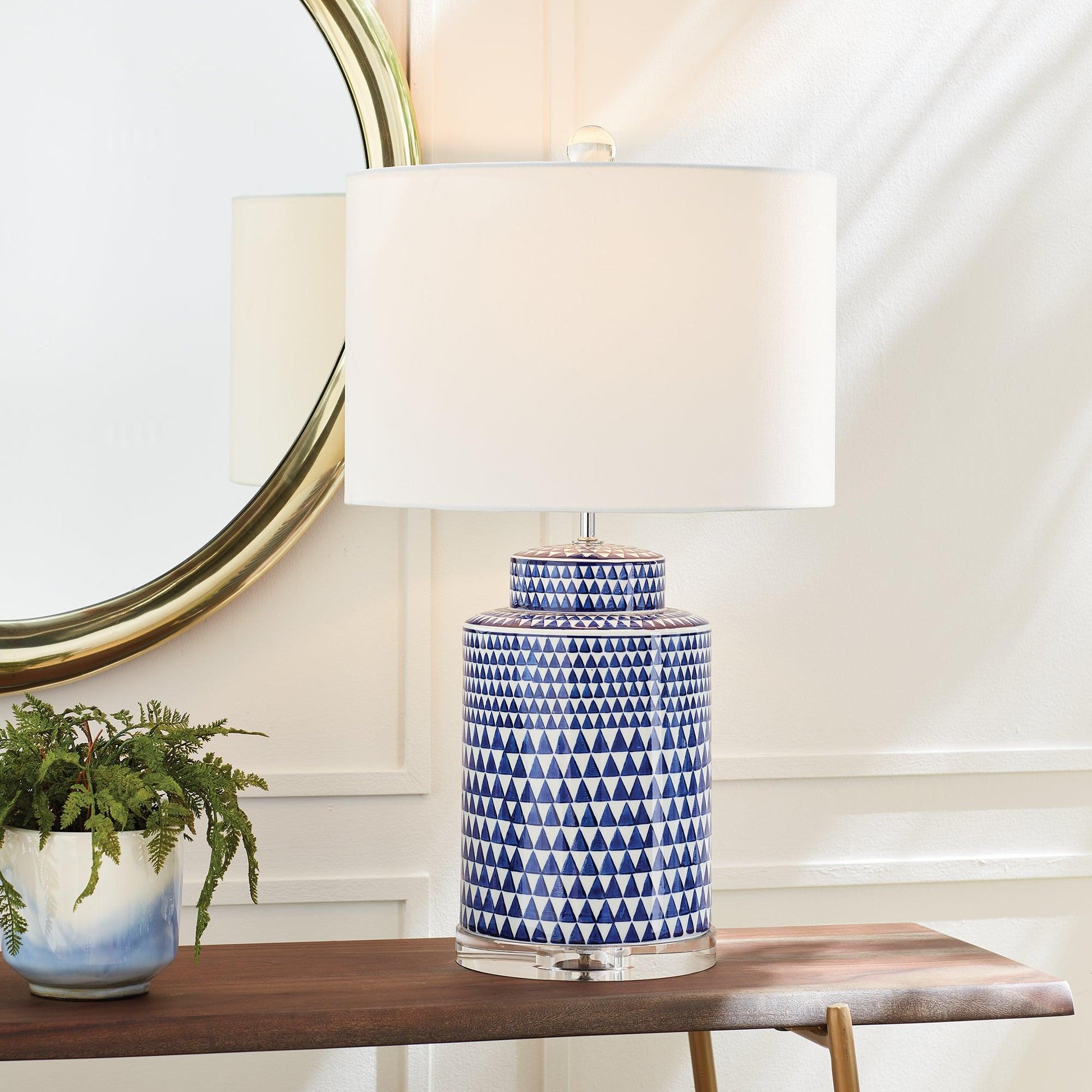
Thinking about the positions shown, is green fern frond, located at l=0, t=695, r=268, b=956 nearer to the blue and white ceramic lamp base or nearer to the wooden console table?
the wooden console table

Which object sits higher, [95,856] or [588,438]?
[588,438]

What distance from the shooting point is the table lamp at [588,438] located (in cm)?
120

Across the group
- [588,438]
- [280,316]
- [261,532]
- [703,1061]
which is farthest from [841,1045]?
[280,316]

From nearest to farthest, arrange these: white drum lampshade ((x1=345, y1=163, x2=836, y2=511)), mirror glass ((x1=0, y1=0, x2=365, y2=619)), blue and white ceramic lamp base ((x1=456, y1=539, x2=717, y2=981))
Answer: white drum lampshade ((x1=345, y1=163, x2=836, y2=511))
blue and white ceramic lamp base ((x1=456, y1=539, x2=717, y2=981))
mirror glass ((x1=0, y1=0, x2=365, y2=619))

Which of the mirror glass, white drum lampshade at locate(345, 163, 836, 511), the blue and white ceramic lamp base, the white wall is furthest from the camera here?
the white wall

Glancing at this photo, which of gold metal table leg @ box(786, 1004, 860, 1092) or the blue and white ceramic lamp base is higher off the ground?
→ the blue and white ceramic lamp base

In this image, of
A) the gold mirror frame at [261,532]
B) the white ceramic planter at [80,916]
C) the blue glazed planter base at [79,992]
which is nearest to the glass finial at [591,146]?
the gold mirror frame at [261,532]

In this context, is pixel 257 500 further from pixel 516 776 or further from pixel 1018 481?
pixel 1018 481

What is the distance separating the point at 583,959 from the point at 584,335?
1.93 ft

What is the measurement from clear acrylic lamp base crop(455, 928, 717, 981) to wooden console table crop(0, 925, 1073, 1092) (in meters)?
0.01

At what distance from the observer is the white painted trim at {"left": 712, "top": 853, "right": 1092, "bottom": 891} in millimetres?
1839

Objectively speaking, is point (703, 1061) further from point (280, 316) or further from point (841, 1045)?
point (280, 316)

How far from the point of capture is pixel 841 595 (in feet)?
6.11

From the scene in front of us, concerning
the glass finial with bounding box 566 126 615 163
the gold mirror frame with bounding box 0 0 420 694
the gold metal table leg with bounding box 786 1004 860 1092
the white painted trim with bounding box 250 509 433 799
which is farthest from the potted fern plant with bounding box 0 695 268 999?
the glass finial with bounding box 566 126 615 163
